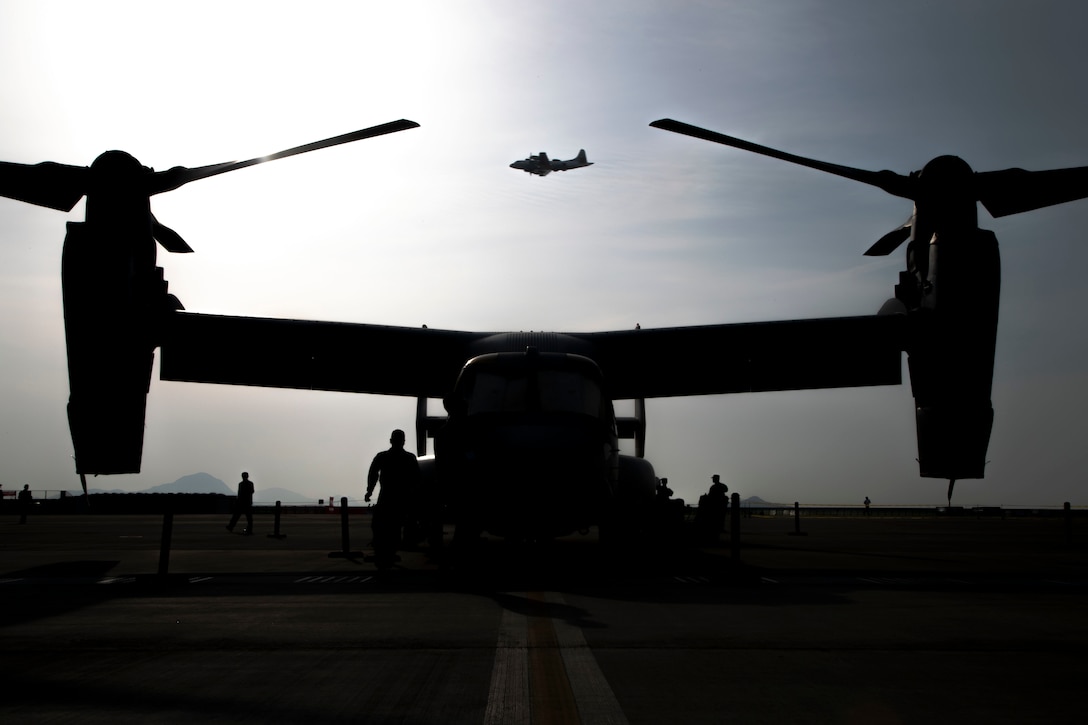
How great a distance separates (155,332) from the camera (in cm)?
1927

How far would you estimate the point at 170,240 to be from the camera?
68.8 feet

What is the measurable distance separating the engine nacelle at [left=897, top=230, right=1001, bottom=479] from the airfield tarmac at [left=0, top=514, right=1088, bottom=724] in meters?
4.81

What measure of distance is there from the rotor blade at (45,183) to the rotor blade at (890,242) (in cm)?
1608

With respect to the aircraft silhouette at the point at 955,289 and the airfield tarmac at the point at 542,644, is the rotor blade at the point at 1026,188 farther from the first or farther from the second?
the airfield tarmac at the point at 542,644

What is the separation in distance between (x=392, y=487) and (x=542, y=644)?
721 cm

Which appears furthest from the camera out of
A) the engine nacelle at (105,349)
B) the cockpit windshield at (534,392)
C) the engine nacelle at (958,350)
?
the engine nacelle at (958,350)

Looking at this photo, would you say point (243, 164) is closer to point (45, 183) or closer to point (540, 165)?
point (45, 183)

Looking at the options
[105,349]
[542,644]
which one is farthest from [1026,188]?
[105,349]

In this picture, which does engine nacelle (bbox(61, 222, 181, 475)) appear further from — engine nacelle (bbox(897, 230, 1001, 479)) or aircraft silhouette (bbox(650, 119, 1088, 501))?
engine nacelle (bbox(897, 230, 1001, 479))

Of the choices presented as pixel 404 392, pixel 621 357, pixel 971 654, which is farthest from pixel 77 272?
pixel 971 654

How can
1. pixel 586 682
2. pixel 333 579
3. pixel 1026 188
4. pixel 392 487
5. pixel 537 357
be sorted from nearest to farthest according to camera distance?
pixel 586 682, pixel 333 579, pixel 392 487, pixel 537 357, pixel 1026 188

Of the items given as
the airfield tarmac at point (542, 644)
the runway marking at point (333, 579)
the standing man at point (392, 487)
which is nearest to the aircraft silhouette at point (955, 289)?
the airfield tarmac at point (542, 644)

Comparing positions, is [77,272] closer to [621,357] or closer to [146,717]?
[621,357]

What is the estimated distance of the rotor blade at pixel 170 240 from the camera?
2062 centimetres
